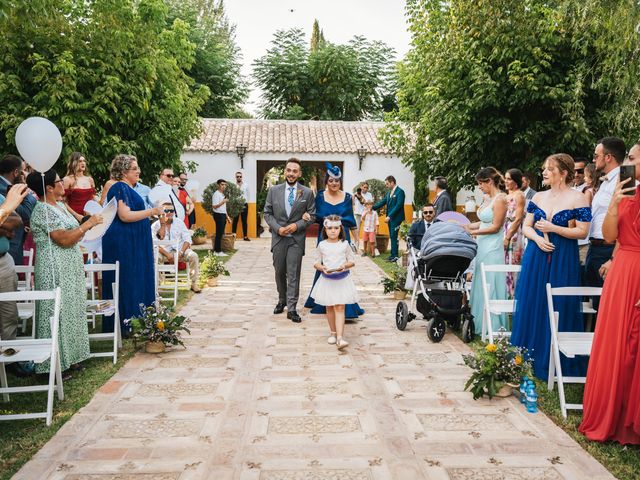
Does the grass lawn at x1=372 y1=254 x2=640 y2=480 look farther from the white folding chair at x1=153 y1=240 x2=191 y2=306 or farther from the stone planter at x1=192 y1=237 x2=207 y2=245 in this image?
the stone planter at x1=192 y1=237 x2=207 y2=245

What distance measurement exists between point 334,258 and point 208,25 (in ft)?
117

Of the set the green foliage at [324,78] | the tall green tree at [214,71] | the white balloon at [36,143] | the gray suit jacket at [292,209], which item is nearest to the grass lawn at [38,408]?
the white balloon at [36,143]

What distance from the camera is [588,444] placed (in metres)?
3.96

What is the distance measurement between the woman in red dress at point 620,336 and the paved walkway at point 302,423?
1.14ft

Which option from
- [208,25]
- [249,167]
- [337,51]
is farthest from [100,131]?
[208,25]

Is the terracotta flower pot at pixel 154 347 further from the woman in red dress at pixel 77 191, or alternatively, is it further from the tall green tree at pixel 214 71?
the tall green tree at pixel 214 71

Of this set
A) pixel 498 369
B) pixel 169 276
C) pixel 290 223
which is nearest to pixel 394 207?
pixel 169 276

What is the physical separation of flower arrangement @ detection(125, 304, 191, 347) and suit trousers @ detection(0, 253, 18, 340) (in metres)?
1.31

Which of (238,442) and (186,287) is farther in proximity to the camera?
(186,287)

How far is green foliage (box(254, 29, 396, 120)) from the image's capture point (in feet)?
107

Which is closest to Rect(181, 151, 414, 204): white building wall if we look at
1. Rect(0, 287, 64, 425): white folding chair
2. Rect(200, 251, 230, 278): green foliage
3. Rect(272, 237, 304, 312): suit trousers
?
Rect(200, 251, 230, 278): green foliage

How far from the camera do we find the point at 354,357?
6094 millimetres

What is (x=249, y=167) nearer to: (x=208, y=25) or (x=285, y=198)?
(x=285, y=198)

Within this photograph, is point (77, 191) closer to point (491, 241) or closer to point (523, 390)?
point (491, 241)
